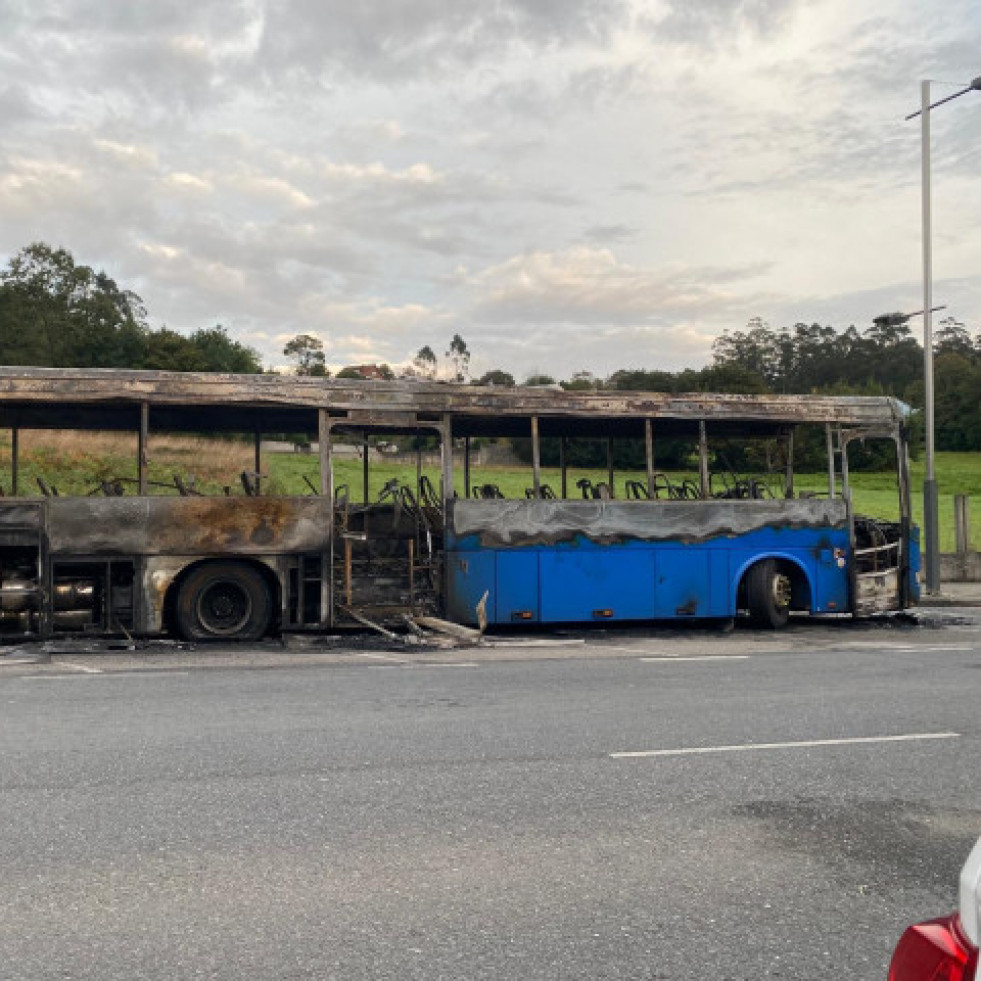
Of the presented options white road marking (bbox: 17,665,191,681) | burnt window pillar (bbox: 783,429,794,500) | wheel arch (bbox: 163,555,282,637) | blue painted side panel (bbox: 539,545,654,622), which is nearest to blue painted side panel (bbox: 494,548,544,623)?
blue painted side panel (bbox: 539,545,654,622)

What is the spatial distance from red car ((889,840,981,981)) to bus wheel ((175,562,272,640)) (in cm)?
1068

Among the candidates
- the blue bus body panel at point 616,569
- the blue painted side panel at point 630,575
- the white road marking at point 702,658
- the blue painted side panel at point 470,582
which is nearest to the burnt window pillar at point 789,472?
the blue bus body panel at point 616,569

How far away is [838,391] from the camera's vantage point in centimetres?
10681

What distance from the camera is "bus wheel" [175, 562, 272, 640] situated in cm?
1185

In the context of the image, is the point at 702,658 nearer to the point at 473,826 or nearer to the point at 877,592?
the point at 877,592

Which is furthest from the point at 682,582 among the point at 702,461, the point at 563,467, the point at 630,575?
the point at 563,467

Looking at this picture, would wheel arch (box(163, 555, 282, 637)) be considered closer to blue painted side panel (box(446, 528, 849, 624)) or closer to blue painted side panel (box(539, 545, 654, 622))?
blue painted side panel (box(446, 528, 849, 624))

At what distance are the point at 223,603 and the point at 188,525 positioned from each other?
101cm

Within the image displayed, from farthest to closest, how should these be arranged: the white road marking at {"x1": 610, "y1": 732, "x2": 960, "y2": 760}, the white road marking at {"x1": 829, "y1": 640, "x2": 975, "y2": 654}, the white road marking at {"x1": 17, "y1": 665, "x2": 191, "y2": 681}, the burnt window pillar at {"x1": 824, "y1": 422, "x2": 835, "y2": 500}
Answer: the burnt window pillar at {"x1": 824, "y1": 422, "x2": 835, "y2": 500}
the white road marking at {"x1": 829, "y1": 640, "x2": 975, "y2": 654}
the white road marking at {"x1": 17, "y1": 665, "x2": 191, "y2": 681}
the white road marking at {"x1": 610, "y1": 732, "x2": 960, "y2": 760}

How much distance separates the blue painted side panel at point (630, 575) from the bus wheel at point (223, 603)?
2.29 meters

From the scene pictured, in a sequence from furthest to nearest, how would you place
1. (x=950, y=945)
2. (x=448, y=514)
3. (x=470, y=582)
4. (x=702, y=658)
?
(x=448, y=514), (x=470, y=582), (x=702, y=658), (x=950, y=945)

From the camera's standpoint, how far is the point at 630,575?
1327cm

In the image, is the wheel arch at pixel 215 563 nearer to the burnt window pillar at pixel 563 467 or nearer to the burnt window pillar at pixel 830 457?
the burnt window pillar at pixel 563 467

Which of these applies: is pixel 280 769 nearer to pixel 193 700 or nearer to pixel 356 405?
pixel 193 700
